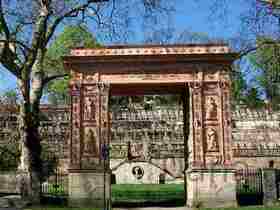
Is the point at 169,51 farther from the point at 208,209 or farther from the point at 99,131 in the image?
the point at 208,209

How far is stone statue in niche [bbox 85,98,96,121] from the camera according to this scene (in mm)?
22062

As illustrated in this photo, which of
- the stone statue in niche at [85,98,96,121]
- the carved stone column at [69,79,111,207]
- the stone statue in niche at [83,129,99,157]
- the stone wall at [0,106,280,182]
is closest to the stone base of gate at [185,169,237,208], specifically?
the carved stone column at [69,79,111,207]

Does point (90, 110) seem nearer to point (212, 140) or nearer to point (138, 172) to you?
point (212, 140)

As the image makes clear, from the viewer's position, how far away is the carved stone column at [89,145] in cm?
2152

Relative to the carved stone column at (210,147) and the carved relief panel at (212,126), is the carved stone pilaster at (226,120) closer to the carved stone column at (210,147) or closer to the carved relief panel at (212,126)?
the carved stone column at (210,147)

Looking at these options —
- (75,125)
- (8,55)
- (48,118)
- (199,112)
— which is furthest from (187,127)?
(48,118)

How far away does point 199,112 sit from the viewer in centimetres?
2211

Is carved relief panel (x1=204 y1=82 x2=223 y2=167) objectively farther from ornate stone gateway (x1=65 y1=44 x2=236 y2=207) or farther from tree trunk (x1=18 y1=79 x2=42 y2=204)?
tree trunk (x1=18 y1=79 x2=42 y2=204)

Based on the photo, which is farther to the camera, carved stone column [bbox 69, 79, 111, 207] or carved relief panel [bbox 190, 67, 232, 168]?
carved relief panel [bbox 190, 67, 232, 168]

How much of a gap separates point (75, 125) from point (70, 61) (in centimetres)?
289

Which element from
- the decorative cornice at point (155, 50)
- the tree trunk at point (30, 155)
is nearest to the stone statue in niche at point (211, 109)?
the decorative cornice at point (155, 50)

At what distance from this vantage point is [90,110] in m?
22.1

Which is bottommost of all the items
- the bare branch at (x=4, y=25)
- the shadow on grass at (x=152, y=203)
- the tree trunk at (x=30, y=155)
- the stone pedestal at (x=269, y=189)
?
the shadow on grass at (x=152, y=203)

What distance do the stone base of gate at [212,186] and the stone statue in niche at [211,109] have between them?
2.38m
